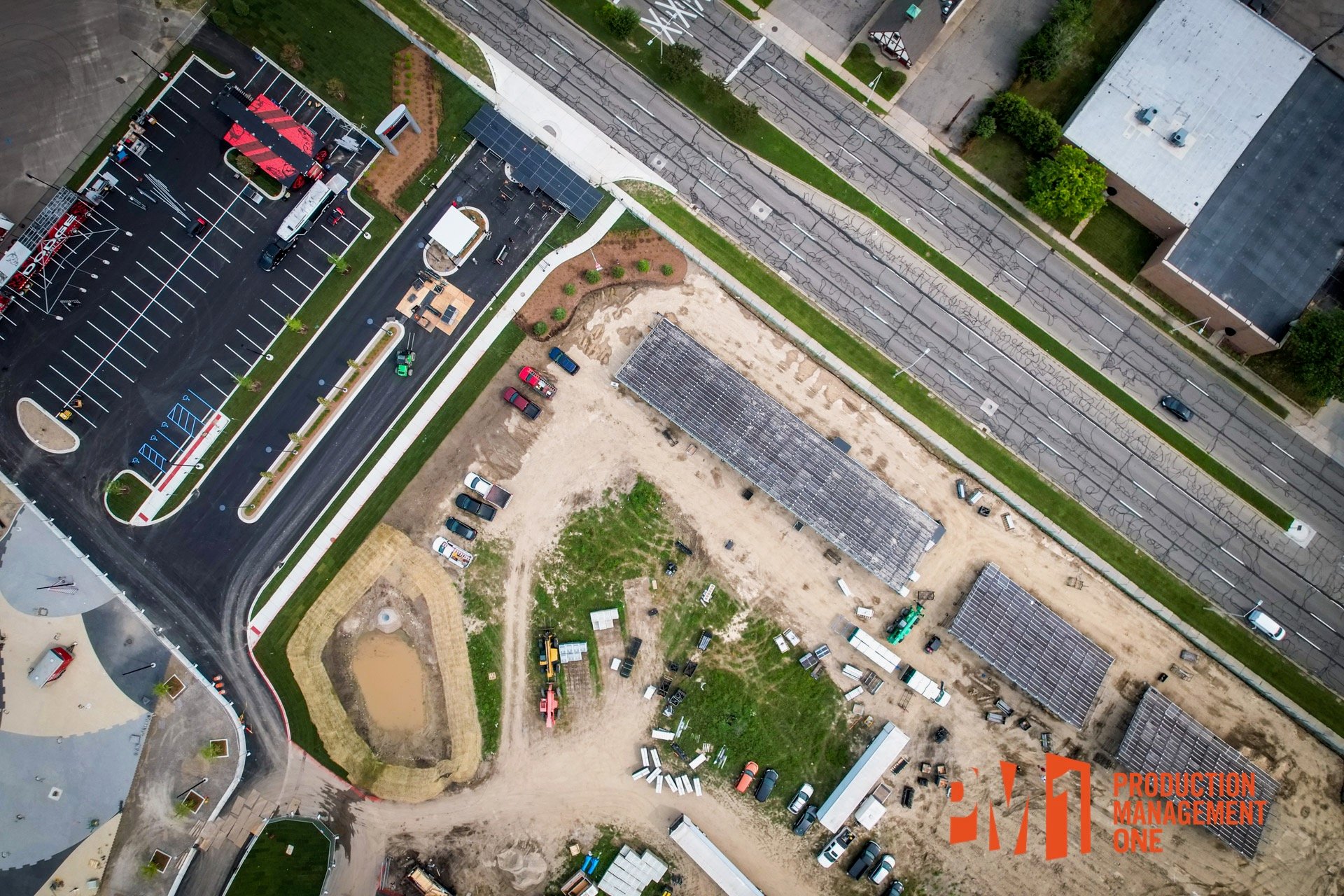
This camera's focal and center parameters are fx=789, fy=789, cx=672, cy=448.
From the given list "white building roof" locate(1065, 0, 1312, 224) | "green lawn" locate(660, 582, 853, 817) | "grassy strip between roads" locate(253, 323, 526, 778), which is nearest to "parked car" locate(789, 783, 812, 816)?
"green lawn" locate(660, 582, 853, 817)

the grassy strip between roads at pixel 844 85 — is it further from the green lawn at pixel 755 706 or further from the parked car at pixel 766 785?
the parked car at pixel 766 785

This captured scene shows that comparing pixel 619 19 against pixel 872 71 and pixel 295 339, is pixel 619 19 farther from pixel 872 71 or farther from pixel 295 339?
pixel 295 339

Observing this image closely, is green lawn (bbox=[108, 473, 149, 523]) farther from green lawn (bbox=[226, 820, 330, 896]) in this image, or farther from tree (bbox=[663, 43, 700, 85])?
tree (bbox=[663, 43, 700, 85])

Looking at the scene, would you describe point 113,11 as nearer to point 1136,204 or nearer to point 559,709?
point 559,709

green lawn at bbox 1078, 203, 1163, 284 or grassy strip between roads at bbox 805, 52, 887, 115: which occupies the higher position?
green lawn at bbox 1078, 203, 1163, 284

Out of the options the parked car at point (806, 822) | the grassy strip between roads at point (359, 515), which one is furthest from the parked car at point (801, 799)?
the grassy strip between roads at point (359, 515)

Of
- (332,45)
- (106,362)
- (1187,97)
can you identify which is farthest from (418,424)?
(1187,97)
